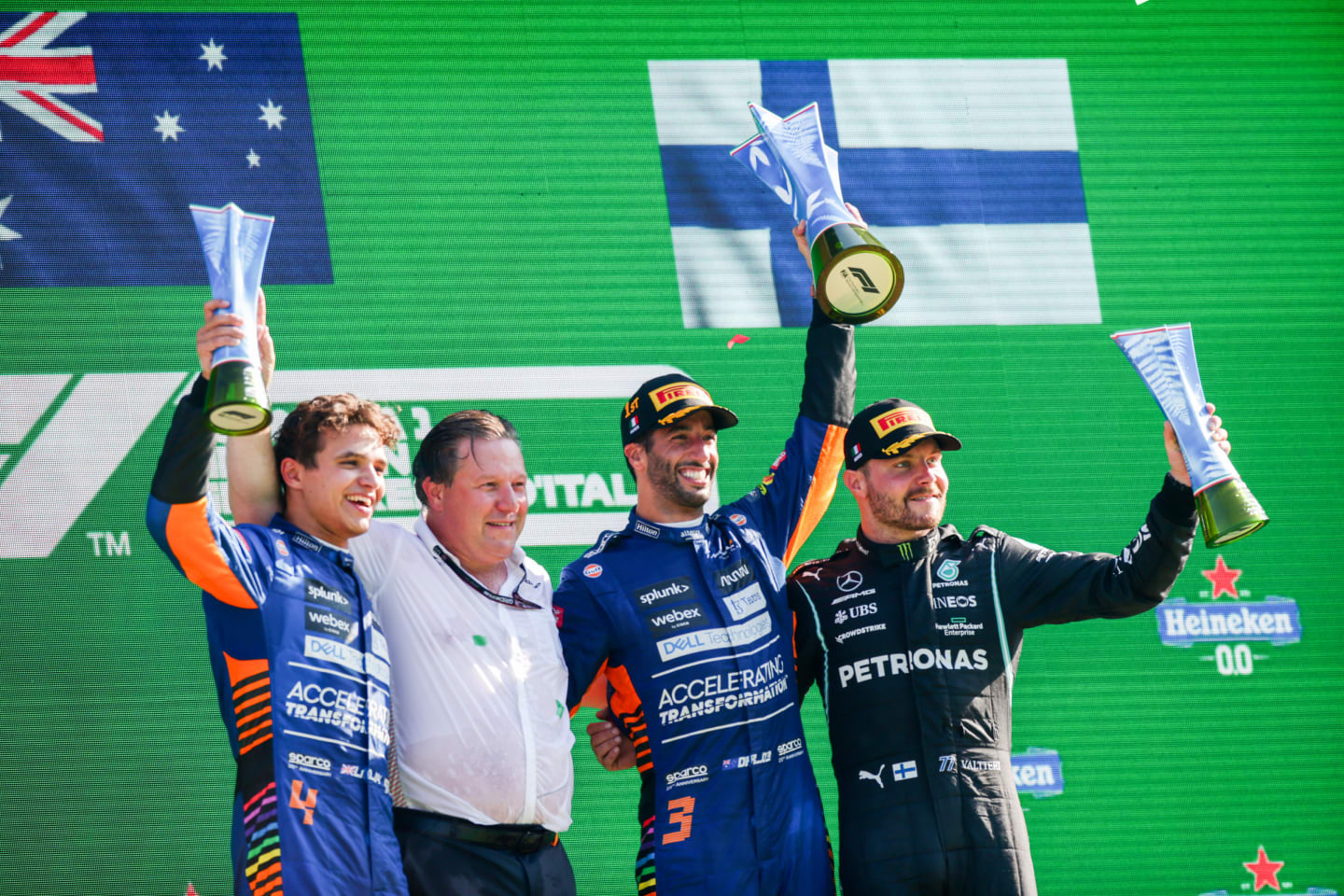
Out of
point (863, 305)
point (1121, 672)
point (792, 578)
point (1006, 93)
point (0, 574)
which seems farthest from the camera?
point (1006, 93)

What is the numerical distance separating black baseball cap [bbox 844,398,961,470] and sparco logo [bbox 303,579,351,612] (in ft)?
3.71

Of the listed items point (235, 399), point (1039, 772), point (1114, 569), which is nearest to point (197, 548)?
point (235, 399)

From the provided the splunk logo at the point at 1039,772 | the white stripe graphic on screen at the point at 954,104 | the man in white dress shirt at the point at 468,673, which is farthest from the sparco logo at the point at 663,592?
the white stripe graphic on screen at the point at 954,104

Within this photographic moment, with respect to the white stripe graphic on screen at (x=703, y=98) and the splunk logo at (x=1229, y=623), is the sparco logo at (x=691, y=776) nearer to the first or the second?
the splunk logo at (x=1229, y=623)

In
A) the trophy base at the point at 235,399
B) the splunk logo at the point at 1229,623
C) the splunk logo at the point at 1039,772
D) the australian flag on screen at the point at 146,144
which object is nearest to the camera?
the trophy base at the point at 235,399

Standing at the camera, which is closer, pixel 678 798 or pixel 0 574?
pixel 678 798

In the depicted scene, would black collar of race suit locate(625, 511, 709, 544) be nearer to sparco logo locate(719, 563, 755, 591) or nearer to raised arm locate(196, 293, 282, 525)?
sparco logo locate(719, 563, 755, 591)

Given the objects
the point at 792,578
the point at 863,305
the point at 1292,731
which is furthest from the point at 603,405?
the point at 1292,731

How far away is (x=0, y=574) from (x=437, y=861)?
5.38ft

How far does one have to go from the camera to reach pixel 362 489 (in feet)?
8.00

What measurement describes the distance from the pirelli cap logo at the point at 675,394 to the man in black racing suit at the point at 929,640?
0.35 m

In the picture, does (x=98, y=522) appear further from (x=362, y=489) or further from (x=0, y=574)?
(x=362, y=489)

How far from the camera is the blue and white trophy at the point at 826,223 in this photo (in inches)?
100

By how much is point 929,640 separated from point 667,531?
58 centimetres
